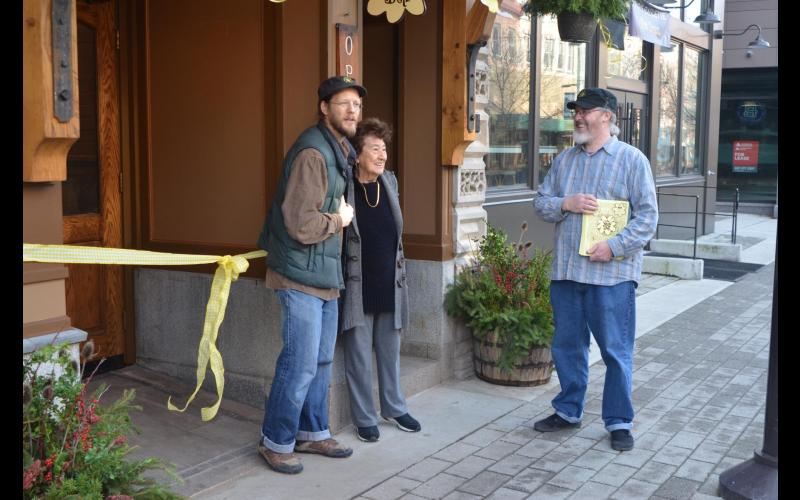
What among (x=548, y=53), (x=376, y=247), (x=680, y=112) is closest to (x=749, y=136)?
(x=680, y=112)

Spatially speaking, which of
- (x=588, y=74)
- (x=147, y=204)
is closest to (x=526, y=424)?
(x=147, y=204)

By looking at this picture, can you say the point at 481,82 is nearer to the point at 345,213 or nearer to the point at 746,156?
the point at 345,213

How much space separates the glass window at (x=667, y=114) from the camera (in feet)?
46.8

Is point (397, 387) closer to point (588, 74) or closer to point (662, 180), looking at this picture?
point (588, 74)

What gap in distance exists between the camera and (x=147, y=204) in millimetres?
5938

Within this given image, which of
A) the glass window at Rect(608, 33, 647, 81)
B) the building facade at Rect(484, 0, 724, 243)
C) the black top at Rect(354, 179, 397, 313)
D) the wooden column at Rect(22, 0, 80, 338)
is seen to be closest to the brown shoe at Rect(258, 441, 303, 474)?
the black top at Rect(354, 179, 397, 313)

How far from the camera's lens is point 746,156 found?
23.2 m

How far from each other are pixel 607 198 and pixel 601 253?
0.36m

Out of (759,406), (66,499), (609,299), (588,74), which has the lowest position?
(759,406)

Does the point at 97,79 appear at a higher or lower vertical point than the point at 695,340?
higher

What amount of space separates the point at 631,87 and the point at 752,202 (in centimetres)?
1198

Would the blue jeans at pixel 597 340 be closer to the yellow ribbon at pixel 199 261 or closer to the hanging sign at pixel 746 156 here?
A: the yellow ribbon at pixel 199 261

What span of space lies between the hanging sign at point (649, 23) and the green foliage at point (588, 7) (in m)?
4.37

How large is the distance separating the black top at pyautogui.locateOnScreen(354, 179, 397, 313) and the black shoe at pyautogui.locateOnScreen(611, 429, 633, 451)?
1.53m
